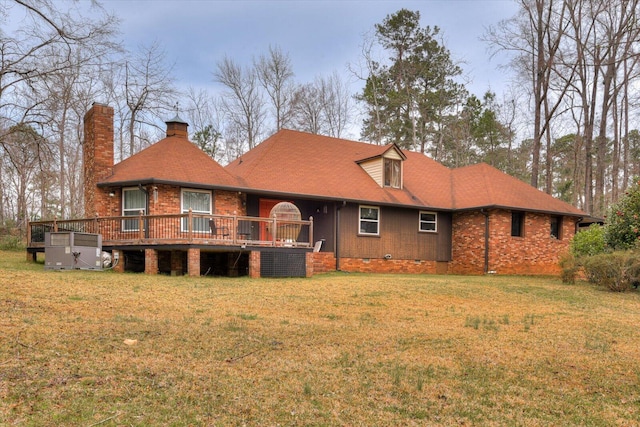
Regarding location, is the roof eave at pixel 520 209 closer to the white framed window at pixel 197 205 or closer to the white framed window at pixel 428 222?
the white framed window at pixel 428 222

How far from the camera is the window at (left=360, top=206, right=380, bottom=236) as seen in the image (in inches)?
698

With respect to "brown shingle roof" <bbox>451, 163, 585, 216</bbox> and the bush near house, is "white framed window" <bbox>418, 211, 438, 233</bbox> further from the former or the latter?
the bush near house

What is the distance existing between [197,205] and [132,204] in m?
2.00

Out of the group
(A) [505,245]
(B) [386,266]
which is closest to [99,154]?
(B) [386,266]

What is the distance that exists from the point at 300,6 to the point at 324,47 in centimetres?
1050

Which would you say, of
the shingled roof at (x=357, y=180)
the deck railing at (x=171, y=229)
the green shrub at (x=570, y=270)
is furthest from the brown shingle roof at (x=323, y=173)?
the green shrub at (x=570, y=270)

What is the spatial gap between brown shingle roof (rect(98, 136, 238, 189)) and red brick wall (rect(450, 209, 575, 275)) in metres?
10.0

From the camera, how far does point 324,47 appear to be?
→ 28.1 meters

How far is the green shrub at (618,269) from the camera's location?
37.8ft

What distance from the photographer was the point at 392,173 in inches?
764

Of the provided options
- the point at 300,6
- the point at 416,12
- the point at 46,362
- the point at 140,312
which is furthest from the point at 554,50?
the point at 46,362

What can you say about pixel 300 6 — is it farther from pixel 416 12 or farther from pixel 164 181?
pixel 416 12

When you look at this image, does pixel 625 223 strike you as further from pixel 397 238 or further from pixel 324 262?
pixel 324 262

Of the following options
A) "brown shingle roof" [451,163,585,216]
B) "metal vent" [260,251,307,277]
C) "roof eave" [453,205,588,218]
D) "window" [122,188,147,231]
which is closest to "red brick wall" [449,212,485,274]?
"roof eave" [453,205,588,218]
